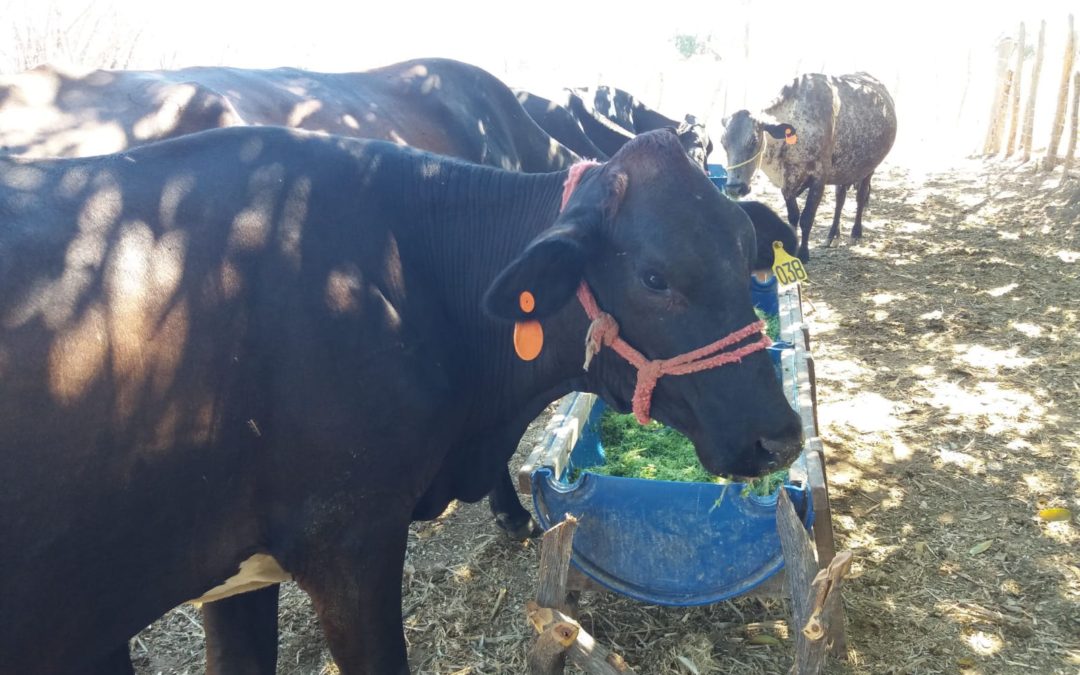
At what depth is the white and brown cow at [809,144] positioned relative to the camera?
10445mm

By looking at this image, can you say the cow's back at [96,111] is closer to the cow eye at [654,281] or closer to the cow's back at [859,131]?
the cow eye at [654,281]

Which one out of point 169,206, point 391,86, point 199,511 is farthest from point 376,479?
point 391,86

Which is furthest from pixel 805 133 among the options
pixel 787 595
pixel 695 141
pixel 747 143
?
pixel 787 595

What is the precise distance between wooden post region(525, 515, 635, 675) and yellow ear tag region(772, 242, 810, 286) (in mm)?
1334

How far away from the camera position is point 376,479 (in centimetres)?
233

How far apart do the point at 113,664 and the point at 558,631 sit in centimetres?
138

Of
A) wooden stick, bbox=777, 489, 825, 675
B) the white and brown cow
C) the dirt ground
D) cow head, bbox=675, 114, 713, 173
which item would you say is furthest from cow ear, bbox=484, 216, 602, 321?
the white and brown cow

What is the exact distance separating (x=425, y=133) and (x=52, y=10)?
4.75 m

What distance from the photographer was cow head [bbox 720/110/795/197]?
34.0 feet

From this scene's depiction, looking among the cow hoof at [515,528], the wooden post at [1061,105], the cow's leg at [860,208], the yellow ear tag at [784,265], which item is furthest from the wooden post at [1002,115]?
the yellow ear tag at [784,265]

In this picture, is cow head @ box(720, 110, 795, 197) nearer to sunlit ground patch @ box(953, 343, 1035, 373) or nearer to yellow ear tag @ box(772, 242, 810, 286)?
sunlit ground patch @ box(953, 343, 1035, 373)

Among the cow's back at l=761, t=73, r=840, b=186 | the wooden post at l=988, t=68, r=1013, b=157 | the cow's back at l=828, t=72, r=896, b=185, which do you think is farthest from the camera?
the wooden post at l=988, t=68, r=1013, b=157

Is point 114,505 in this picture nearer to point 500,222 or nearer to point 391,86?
point 500,222

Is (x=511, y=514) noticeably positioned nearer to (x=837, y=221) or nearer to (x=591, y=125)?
(x=591, y=125)
